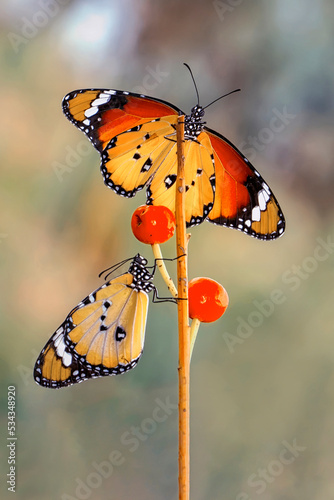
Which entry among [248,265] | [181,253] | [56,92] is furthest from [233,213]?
[56,92]

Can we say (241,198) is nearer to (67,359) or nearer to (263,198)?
(263,198)

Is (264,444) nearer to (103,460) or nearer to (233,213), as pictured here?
(103,460)

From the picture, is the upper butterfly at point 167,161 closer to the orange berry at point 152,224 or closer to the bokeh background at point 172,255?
the orange berry at point 152,224

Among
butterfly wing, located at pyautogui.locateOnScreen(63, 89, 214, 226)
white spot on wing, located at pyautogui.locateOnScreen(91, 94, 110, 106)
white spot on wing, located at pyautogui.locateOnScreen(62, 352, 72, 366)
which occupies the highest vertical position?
white spot on wing, located at pyautogui.locateOnScreen(91, 94, 110, 106)

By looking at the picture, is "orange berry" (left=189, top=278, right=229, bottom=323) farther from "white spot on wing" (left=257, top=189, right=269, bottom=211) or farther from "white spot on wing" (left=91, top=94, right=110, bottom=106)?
"white spot on wing" (left=91, top=94, right=110, bottom=106)

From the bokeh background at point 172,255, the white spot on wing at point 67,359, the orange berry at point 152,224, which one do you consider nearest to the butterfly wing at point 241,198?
the orange berry at point 152,224

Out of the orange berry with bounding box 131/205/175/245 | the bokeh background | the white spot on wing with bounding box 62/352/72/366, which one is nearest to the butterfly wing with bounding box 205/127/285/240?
the orange berry with bounding box 131/205/175/245
